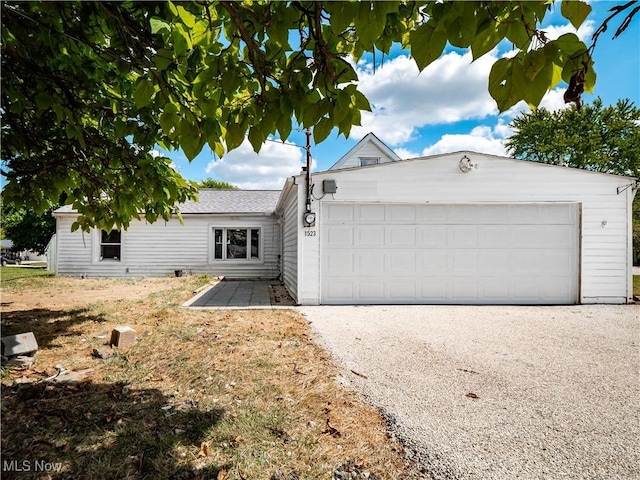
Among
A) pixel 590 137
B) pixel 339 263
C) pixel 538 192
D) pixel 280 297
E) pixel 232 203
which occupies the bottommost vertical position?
pixel 280 297

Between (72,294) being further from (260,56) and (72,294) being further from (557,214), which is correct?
(557,214)

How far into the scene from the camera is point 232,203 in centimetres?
1533

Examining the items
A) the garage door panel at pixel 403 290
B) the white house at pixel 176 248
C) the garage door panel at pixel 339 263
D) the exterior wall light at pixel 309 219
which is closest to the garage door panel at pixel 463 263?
the garage door panel at pixel 403 290

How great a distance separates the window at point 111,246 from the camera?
14.2m

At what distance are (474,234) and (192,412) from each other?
701cm

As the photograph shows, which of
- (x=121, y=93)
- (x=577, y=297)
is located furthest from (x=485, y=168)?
(x=121, y=93)

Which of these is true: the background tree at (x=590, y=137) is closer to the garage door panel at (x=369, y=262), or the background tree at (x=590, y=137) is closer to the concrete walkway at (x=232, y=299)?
the garage door panel at (x=369, y=262)

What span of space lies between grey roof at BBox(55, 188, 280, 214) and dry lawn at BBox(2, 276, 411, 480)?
960 centimetres

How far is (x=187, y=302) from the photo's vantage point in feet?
25.5

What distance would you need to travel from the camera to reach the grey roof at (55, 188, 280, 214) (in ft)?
46.9

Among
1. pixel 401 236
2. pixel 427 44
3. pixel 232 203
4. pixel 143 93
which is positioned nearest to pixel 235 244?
pixel 232 203

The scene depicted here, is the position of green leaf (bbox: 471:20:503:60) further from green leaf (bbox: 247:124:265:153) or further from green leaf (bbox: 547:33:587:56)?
green leaf (bbox: 247:124:265:153)

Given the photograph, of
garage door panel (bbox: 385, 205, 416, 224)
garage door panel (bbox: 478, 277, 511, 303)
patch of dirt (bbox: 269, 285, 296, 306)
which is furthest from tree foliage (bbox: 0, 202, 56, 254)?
garage door panel (bbox: 478, 277, 511, 303)

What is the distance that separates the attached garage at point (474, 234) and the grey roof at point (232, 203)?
6893 millimetres
